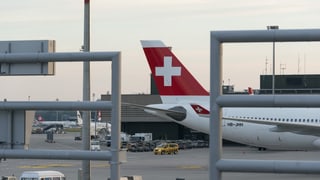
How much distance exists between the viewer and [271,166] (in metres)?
9.42

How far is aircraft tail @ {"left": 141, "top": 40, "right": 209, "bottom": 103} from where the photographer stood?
160 ft

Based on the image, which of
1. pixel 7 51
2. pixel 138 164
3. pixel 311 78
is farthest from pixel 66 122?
pixel 7 51

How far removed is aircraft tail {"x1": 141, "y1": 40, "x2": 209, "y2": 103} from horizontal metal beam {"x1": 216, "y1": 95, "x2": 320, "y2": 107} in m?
39.1

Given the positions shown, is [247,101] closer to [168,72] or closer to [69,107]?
[69,107]

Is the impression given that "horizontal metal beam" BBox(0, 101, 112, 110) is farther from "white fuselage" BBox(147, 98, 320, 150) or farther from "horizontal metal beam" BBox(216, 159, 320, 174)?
"white fuselage" BBox(147, 98, 320, 150)

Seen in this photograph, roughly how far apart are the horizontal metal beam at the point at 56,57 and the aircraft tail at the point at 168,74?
37.7 metres

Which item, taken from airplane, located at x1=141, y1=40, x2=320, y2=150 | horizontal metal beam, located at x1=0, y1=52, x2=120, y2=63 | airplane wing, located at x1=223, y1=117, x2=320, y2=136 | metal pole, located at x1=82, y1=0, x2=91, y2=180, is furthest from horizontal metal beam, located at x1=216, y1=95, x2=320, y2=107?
airplane, located at x1=141, y1=40, x2=320, y2=150

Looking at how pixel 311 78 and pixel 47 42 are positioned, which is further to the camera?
pixel 311 78

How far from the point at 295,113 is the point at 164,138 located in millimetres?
41602

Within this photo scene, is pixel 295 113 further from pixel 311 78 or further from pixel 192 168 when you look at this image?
pixel 311 78

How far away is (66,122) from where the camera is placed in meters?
188

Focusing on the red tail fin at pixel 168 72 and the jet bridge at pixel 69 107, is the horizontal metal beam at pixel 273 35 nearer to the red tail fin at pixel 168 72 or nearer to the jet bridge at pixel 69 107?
the jet bridge at pixel 69 107

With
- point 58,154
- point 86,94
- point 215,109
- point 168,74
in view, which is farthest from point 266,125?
point 215,109

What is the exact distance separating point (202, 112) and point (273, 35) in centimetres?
4037
